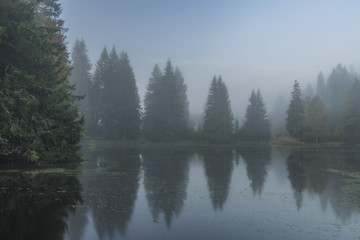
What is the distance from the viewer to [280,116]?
138m

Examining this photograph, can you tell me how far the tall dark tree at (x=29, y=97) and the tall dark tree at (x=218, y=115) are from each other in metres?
45.5

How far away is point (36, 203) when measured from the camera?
9.20 m


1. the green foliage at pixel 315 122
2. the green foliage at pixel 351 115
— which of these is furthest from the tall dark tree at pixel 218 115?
the green foliage at pixel 351 115

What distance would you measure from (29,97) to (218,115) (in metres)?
52.2

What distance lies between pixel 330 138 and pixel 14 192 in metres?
55.3

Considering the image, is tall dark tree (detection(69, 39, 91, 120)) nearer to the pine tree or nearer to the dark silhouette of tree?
the dark silhouette of tree

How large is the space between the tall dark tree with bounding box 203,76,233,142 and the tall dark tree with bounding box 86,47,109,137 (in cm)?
2303

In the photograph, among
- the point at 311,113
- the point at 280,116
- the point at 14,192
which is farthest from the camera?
the point at 280,116

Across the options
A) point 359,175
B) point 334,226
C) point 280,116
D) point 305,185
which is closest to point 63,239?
point 334,226

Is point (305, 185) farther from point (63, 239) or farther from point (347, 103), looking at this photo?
point (347, 103)

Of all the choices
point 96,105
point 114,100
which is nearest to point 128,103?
point 114,100

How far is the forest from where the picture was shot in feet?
53.3

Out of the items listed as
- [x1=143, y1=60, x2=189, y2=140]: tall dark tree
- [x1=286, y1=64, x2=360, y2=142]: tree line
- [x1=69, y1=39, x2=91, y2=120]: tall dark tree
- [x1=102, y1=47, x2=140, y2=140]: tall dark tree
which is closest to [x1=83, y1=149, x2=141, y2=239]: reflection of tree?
[x1=102, y1=47, x2=140, y2=140]: tall dark tree

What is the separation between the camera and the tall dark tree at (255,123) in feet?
214
